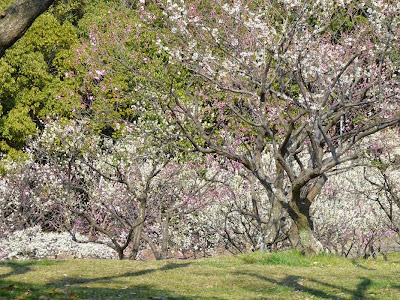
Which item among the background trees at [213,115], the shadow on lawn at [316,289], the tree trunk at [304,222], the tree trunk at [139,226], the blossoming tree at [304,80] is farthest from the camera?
the tree trunk at [139,226]

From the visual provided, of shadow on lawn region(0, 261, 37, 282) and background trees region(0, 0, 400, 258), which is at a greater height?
background trees region(0, 0, 400, 258)

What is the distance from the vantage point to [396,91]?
445 inches

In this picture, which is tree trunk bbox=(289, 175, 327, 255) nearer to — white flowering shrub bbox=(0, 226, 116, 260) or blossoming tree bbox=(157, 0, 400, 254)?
blossoming tree bbox=(157, 0, 400, 254)

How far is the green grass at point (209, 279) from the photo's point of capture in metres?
7.74

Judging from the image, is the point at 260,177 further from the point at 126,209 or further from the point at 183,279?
the point at 126,209

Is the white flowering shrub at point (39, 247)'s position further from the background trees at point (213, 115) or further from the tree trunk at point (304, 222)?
the tree trunk at point (304, 222)

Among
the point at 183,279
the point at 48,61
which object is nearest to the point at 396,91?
the point at 183,279

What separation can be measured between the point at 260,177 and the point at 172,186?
6.49 meters

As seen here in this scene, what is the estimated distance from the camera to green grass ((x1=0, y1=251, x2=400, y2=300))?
774 cm

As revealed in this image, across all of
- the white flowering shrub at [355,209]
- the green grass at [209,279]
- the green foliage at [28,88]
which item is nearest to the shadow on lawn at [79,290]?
the green grass at [209,279]

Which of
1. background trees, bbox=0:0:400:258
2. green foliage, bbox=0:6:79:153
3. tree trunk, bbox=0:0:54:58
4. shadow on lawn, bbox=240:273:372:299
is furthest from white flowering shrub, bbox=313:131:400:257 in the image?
tree trunk, bbox=0:0:54:58

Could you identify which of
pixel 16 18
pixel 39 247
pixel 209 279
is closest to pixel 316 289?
pixel 209 279

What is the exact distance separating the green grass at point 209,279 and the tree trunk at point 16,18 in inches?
116

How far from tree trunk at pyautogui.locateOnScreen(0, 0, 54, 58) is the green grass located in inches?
116
